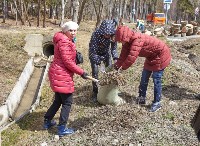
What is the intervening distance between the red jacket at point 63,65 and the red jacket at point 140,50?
995mm

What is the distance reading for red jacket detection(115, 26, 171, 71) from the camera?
607cm

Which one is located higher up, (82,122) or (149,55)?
(149,55)

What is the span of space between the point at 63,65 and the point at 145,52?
1.67m

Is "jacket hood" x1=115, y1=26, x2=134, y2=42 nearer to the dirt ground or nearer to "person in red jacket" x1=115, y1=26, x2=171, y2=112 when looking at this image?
"person in red jacket" x1=115, y1=26, x2=171, y2=112

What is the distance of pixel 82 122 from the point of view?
20.9ft

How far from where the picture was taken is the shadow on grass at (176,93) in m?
7.71

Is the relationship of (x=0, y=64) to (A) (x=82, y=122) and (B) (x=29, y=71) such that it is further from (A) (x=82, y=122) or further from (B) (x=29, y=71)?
(A) (x=82, y=122)

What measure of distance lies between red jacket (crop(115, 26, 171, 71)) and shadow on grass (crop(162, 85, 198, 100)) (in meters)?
1.36

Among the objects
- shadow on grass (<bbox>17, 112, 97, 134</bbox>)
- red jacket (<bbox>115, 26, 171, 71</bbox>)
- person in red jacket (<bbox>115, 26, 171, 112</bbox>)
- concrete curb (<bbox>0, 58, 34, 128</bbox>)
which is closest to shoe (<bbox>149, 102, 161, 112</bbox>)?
person in red jacket (<bbox>115, 26, 171, 112</bbox>)

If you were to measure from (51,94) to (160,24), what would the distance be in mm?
27808

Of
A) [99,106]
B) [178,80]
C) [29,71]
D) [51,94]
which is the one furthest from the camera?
[29,71]

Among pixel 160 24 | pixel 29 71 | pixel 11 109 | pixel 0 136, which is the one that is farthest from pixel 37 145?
pixel 160 24

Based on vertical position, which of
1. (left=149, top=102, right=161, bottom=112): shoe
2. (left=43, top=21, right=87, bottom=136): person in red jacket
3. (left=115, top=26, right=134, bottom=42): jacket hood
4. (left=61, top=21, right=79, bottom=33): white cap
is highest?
(left=61, top=21, right=79, bottom=33): white cap

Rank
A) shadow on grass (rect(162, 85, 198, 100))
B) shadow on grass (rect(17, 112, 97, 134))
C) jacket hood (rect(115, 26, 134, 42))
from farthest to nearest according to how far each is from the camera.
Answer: shadow on grass (rect(162, 85, 198, 100)) < shadow on grass (rect(17, 112, 97, 134)) < jacket hood (rect(115, 26, 134, 42))
